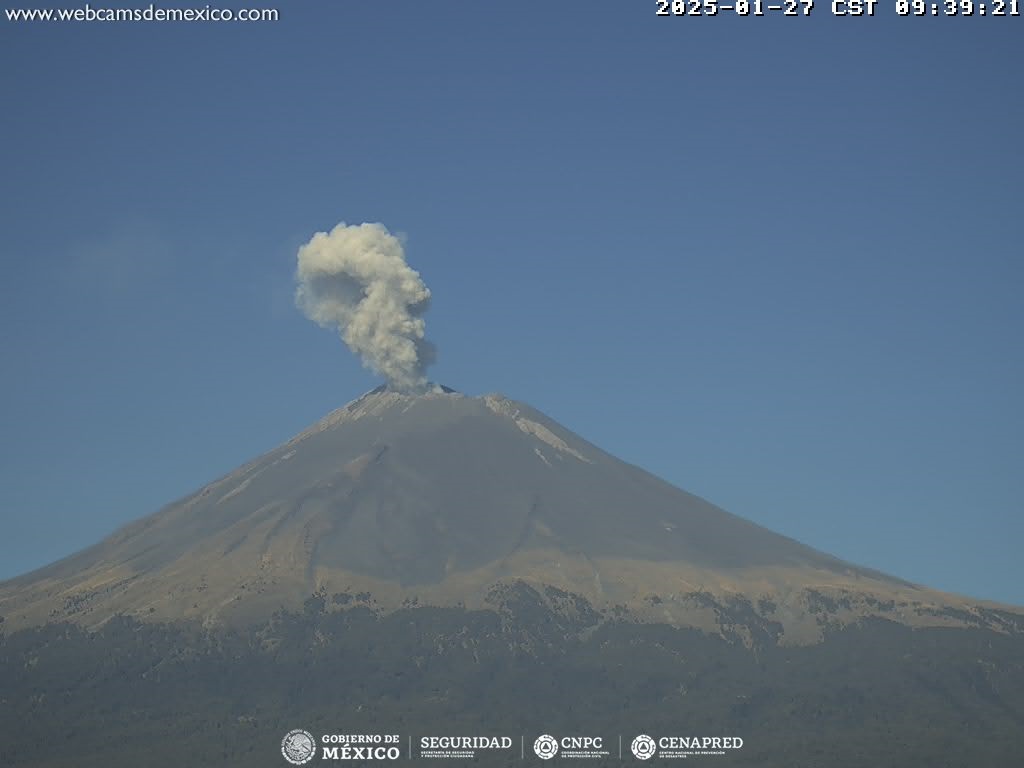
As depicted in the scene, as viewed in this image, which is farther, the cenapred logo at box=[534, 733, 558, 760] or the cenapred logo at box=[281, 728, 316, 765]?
the cenapred logo at box=[534, 733, 558, 760]

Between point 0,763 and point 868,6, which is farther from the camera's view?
point 0,763

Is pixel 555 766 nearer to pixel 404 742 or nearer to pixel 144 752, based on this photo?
pixel 404 742

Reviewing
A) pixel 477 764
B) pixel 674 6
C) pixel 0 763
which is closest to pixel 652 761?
pixel 477 764

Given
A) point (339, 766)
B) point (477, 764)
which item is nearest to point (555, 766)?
point (477, 764)

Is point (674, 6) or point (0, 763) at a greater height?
point (674, 6)

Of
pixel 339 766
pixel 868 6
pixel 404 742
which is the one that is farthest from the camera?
pixel 404 742

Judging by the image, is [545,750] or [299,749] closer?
[299,749]

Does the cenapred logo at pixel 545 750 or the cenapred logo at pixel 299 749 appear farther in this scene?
the cenapred logo at pixel 545 750

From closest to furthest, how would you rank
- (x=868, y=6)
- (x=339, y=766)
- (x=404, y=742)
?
(x=868, y=6)
(x=339, y=766)
(x=404, y=742)
